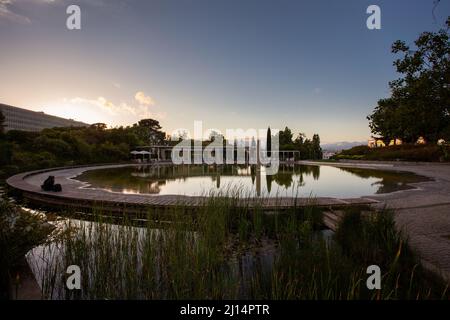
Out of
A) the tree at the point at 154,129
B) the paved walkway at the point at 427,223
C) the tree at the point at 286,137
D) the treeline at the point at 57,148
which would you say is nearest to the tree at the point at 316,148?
the tree at the point at 286,137

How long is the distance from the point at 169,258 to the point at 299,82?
61.3ft

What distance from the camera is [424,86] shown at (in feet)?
9.66

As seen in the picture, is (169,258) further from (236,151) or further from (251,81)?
(236,151)

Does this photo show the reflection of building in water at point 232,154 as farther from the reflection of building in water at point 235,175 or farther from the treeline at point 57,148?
the reflection of building in water at point 235,175

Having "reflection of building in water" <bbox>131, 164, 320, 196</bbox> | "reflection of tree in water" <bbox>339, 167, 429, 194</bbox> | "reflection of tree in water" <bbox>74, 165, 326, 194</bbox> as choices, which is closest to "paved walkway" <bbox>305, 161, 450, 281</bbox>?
"reflection of tree in water" <bbox>339, 167, 429, 194</bbox>

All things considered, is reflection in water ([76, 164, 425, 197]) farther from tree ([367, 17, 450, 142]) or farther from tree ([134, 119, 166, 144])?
tree ([134, 119, 166, 144])

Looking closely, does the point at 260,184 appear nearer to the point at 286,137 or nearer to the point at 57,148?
the point at 57,148

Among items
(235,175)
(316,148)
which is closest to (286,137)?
(316,148)

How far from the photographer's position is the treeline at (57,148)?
621 inches

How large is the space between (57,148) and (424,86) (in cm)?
2542

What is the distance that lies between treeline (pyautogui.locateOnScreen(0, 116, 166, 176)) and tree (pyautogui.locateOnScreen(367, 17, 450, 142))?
1356 centimetres

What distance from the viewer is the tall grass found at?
2254 millimetres

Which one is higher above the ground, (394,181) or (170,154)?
(170,154)
